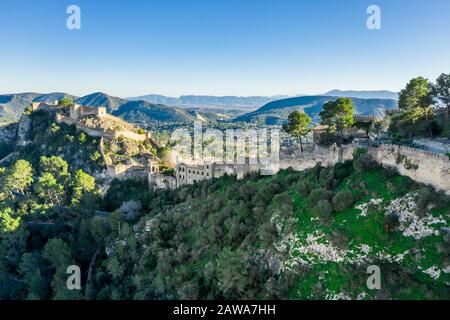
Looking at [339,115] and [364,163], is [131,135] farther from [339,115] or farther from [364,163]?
[364,163]

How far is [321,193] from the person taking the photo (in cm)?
2630

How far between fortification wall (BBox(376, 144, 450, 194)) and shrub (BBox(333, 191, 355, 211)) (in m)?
4.17

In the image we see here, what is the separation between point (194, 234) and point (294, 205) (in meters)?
10.4

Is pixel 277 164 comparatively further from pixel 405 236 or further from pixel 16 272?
pixel 16 272

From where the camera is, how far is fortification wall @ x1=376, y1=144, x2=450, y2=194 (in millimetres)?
22141

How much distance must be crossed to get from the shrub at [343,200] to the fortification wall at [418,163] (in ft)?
13.7

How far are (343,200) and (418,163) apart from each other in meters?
5.35

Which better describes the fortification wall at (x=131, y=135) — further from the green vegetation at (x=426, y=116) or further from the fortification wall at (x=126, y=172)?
the green vegetation at (x=426, y=116)

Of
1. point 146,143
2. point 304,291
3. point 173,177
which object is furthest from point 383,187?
point 146,143

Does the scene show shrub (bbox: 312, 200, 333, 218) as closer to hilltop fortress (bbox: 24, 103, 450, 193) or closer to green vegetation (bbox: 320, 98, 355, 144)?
hilltop fortress (bbox: 24, 103, 450, 193)

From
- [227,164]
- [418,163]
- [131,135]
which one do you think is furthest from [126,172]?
[418,163]

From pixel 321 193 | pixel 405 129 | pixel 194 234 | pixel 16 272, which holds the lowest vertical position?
pixel 16 272

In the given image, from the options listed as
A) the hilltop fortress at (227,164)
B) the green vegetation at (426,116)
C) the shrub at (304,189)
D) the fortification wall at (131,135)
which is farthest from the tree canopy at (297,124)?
the fortification wall at (131,135)
